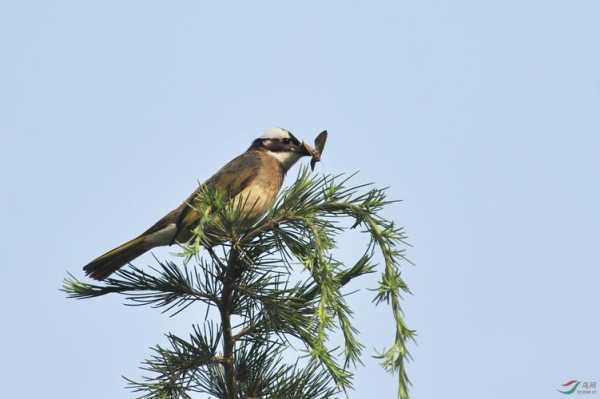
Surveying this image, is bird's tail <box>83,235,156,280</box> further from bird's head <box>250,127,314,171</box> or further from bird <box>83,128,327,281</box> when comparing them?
bird's head <box>250,127,314,171</box>

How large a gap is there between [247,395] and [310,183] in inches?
44.3

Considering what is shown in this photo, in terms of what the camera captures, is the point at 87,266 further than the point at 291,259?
Yes

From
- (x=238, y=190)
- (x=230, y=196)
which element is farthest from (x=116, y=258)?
(x=238, y=190)

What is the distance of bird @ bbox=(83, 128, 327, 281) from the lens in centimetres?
611

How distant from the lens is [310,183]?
14.2ft

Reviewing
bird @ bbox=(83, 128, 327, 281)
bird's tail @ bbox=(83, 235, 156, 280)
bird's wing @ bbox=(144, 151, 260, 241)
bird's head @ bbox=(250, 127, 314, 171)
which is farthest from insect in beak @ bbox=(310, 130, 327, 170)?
bird's head @ bbox=(250, 127, 314, 171)

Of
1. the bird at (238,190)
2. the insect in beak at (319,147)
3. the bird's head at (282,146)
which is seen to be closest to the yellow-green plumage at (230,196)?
the bird at (238,190)

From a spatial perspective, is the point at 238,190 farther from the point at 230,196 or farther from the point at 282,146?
the point at 282,146

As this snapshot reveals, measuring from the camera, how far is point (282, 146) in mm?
7625

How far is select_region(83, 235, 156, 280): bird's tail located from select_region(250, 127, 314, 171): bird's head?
1.50 meters

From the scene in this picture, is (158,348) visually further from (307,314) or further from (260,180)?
(260,180)

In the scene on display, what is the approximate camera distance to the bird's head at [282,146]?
7539mm

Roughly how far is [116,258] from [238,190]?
3.85 feet

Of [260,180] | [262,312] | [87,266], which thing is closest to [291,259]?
[262,312]
